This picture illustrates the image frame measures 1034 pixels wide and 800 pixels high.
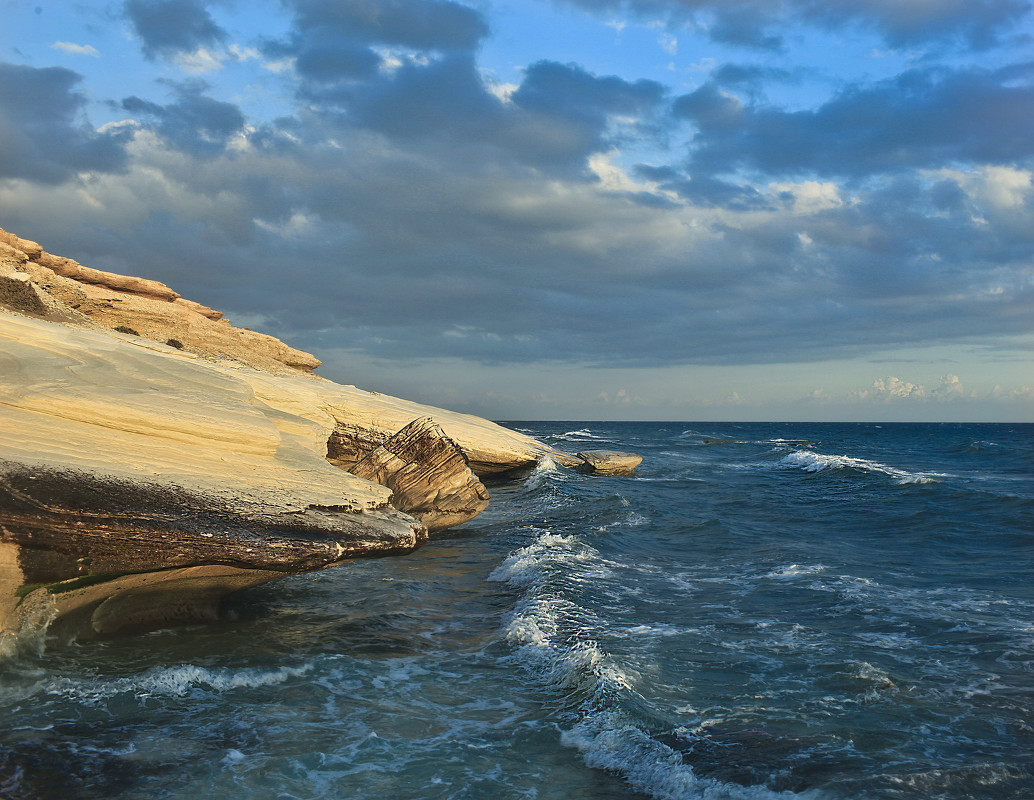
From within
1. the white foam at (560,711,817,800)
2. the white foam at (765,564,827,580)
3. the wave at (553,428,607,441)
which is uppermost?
the wave at (553,428,607,441)

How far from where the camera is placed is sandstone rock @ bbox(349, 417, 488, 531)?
1480cm

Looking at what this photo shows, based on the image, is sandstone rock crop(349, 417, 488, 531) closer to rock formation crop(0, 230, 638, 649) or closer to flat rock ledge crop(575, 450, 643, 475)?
rock formation crop(0, 230, 638, 649)

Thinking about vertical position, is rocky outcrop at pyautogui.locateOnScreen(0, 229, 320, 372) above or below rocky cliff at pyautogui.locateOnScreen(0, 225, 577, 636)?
above

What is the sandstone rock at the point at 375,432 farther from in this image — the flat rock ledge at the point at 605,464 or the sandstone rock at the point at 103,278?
the sandstone rock at the point at 103,278

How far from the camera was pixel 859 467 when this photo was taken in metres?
37.8

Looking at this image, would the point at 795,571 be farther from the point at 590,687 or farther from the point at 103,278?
the point at 103,278

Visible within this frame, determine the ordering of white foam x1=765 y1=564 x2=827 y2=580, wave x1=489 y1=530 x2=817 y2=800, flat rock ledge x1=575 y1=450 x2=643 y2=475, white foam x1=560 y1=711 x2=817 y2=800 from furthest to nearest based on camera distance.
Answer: flat rock ledge x1=575 y1=450 x2=643 y2=475, white foam x1=765 y1=564 x2=827 y2=580, wave x1=489 y1=530 x2=817 y2=800, white foam x1=560 y1=711 x2=817 y2=800

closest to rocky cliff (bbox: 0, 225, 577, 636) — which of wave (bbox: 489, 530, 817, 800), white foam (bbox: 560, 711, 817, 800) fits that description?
wave (bbox: 489, 530, 817, 800)

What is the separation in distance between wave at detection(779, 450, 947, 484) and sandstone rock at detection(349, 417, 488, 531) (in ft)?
84.3

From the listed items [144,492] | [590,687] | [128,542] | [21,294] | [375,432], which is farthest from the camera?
[375,432]

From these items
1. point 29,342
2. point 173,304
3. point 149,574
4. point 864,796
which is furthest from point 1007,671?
point 173,304

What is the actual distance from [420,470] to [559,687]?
7.28 m

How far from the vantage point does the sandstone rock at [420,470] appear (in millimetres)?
14805

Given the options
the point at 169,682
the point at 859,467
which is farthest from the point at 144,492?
the point at 859,467
